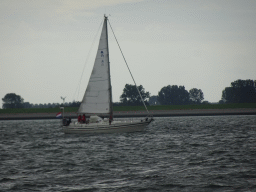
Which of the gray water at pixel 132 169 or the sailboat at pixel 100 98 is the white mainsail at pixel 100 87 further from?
the gray water at pixel 132 169

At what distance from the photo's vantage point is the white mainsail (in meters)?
42.1

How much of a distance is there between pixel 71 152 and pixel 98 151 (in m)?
2.02

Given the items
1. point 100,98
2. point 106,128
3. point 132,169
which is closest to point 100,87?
point 100,98

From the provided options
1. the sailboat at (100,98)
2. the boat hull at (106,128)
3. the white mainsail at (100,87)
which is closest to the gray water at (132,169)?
the boat hull at (106,128)

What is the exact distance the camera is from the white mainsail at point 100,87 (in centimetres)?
4212

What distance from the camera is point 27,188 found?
48.1ft

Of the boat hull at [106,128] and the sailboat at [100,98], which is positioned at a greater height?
the sailboat at [100,98]

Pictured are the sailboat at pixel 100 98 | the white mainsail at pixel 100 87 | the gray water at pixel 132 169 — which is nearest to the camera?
the gray water at pixel 132 169

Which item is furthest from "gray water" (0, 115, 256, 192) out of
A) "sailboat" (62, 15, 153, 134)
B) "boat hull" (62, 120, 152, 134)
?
"sailboat" (62, 15, 153, 134)

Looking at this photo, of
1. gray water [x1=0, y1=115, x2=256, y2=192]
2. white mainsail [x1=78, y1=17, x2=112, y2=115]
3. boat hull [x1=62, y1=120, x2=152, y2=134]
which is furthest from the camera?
white mainsail [x1=78, y1=17, x2=112, y2=115]

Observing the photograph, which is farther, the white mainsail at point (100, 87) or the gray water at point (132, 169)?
the white mainsail at point (100, 87)

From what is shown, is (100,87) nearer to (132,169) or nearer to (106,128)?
(106,128)

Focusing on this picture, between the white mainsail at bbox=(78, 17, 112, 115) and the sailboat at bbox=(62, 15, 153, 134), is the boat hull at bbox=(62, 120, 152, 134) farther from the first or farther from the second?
the white mainsail at bbox=(78, 17, 112, 115)

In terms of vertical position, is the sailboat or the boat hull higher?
the sailboat
